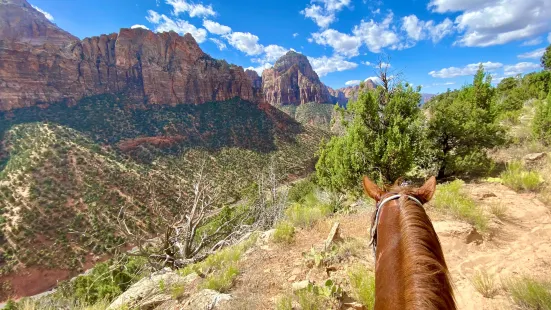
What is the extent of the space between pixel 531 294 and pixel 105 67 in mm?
86844

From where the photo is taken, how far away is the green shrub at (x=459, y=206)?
524cm

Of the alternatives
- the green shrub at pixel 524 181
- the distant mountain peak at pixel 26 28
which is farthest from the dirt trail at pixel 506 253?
the distant mountain peak at pixel 26 28


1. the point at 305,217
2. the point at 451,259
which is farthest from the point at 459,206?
the point at 305,217

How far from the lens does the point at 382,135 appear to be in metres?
9.85

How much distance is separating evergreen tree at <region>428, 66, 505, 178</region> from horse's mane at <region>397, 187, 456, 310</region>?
11877 mm

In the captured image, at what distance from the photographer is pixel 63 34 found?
8975cm

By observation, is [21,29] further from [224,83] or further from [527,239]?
[527,239]

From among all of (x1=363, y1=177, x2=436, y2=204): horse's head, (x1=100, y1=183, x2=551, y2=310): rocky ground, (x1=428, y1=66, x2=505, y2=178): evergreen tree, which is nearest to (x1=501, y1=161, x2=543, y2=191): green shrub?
(x1=100, y1=183, x2=551, y2=310): rocky ground

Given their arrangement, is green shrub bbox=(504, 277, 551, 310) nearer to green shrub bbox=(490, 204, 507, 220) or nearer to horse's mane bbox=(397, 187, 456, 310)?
horse's mane bbox=(397, 187, 456, 310)

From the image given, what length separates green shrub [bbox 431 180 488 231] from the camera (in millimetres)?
5242

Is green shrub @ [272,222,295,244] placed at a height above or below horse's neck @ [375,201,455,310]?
below

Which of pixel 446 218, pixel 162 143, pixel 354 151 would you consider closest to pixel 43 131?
pixel 162 143

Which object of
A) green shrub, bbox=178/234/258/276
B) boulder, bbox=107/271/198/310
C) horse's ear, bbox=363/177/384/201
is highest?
horse's ear, bbox=363/177/384/201

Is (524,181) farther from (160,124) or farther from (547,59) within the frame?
(160,124)
